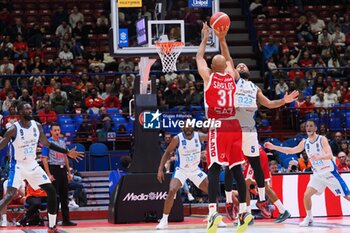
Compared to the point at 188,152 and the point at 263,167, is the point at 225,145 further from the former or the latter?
the point at 188,152

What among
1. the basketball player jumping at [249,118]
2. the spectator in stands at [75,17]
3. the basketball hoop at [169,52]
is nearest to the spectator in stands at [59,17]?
the spectator in stands at [75,17]

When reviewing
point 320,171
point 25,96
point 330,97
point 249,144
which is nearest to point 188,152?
point 249,144

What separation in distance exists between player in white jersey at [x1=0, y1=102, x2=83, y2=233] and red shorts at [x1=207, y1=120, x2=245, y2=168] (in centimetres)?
250

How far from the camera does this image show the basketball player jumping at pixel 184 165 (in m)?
13.6

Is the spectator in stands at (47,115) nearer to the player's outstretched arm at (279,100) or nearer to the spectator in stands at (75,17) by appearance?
the spectator in stands at (75,17)

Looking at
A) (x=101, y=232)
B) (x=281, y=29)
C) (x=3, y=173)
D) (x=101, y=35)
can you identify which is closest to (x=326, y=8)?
(x=281, y=29)

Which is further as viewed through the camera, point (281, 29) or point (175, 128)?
point (281, 29)

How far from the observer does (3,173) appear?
16.5m

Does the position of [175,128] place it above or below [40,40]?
below

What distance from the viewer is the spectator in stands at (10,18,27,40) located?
23.0 meters

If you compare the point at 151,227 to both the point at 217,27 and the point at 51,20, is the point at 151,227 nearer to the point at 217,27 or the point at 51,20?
the point at 217,27

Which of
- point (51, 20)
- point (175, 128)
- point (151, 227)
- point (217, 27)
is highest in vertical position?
point (51, 20)

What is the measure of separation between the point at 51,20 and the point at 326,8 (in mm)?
8464

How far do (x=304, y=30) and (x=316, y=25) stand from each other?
417 millimetres
